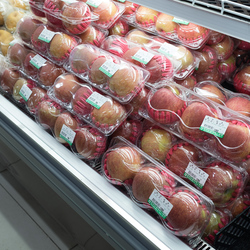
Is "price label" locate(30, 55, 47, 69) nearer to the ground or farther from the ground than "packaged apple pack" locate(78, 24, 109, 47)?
nearer to the ground

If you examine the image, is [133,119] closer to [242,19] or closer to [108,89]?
[108,89]

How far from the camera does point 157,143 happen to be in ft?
4.07

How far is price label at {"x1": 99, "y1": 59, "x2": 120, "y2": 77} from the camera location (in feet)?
4.32

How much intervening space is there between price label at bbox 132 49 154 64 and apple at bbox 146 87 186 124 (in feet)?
0.64

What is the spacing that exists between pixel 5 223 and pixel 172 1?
179 centimetres

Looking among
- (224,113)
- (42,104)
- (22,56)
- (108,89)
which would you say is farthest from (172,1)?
(22,56)

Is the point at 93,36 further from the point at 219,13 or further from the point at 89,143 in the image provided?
the point at 219,13

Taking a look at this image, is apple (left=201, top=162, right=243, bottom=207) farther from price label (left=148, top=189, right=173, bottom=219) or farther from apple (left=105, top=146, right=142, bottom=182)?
apple (left=105, top=146, right=142, bottom=182)

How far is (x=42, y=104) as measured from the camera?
1563mm

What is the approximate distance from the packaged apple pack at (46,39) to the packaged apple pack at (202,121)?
0.58 m

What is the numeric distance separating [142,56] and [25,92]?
0.75 meters

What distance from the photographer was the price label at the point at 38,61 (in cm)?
167

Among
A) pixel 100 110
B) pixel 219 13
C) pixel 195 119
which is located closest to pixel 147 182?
pixel 195 119

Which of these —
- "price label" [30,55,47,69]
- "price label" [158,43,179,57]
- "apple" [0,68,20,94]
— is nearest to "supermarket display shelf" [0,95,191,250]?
"apple" [0,68,20,94]
